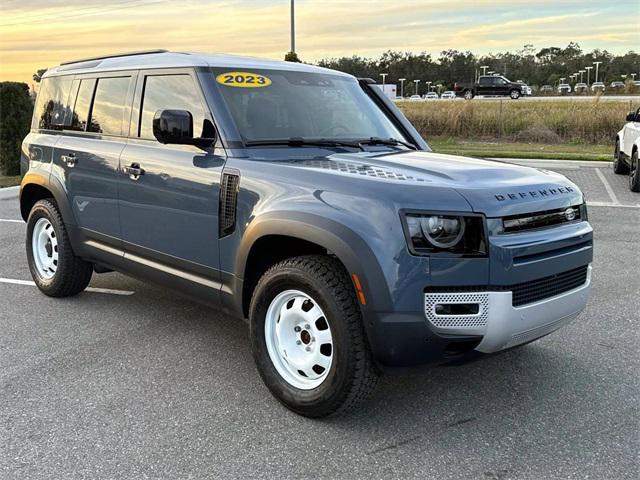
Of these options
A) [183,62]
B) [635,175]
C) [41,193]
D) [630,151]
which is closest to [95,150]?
[183,62]

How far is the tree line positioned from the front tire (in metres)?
92.8

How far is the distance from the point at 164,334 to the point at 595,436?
9.71 feet

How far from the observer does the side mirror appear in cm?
371

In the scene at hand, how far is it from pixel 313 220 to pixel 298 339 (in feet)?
2.31

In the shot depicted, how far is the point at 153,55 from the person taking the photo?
4660 mm

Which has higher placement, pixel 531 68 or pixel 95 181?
pixel 531 68

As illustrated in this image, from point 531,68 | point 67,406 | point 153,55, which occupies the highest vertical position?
point 531,68

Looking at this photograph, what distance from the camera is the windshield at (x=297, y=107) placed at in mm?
4035

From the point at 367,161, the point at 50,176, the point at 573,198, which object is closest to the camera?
the point at 573,198

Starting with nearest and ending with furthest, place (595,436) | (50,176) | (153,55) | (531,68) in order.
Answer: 1. (595,436)
2. (153,55)
3. (50,176)
4. (531,68)

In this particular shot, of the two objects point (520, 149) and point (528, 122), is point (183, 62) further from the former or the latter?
point (528, 122)

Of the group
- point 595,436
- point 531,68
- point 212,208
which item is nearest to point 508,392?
point 595,436

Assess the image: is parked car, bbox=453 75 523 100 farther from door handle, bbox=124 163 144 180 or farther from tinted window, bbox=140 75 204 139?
door handle, bbox=124 163 144 180

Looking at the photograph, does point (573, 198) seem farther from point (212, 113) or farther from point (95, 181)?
point (95, 181)
